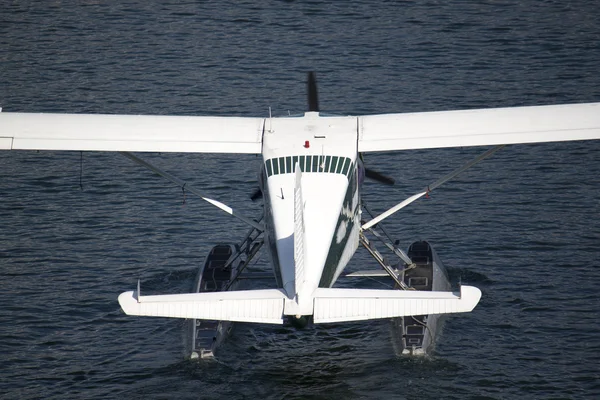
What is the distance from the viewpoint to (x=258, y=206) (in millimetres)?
26906

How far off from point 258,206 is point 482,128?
7.97 metres

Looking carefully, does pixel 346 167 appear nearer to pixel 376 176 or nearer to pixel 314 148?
pixel 314 148

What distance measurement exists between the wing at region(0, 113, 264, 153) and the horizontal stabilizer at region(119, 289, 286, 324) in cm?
533

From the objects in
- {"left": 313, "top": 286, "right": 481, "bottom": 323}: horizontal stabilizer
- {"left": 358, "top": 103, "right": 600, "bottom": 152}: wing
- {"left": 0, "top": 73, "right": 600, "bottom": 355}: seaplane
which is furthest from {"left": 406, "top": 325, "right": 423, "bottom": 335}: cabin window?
{"left": 313, "top": 286, "right": 481, "bottom": 323}: horizontal stabilizer

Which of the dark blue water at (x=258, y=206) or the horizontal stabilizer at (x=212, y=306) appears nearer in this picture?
the horizontal stabilizer at (x=212, y=306)

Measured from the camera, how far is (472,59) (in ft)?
126

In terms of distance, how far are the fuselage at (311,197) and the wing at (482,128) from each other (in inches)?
22.6

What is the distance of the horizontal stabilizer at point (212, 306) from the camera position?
14.8m

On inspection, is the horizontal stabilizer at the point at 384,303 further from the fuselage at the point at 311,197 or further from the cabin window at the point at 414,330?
the cabin window at the point at 414,330

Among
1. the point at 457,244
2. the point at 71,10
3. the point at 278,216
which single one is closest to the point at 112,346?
the point at 278,216

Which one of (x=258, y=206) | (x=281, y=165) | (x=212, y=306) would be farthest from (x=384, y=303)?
(x=258, y=206)

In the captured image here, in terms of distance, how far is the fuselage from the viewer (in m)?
16.6

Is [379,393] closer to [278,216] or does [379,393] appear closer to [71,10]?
[278,216]

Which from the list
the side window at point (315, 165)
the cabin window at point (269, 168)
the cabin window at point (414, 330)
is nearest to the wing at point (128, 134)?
the cabin window at point (269, 168)
